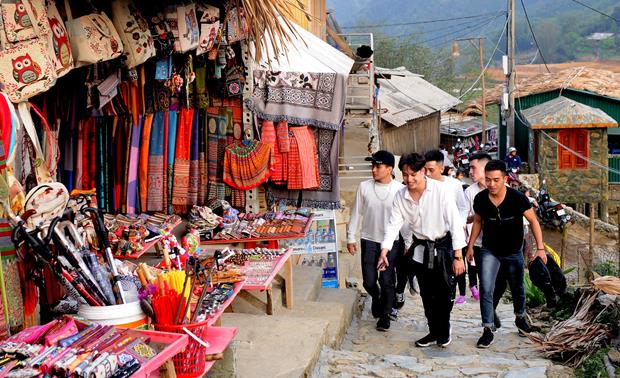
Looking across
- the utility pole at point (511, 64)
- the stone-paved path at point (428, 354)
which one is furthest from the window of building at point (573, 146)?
the stone-paved path at point (428, 354)

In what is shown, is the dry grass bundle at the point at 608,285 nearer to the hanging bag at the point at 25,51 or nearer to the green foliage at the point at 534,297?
the green foliage at the point at 534,297

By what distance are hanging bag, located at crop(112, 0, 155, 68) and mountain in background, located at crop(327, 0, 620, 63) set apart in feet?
155

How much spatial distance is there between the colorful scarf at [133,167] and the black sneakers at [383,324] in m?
2.62

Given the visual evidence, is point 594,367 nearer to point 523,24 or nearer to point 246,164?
point 246,164

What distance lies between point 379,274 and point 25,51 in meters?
4.06

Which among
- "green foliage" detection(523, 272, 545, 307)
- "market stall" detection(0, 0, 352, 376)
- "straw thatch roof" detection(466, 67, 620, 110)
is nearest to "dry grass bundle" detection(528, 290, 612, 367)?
"green foliage" detection(523, 272, 545, 307)

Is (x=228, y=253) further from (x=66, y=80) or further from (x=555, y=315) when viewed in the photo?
(x=555, y=315)

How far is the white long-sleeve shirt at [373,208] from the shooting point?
24.6 feet

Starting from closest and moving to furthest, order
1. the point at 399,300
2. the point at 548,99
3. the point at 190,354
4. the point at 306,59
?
the point at 190,354 → the point at 399,300 → the point at 306,59 → the point at 548,99

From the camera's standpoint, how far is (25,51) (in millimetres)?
4367

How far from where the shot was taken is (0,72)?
163 inches

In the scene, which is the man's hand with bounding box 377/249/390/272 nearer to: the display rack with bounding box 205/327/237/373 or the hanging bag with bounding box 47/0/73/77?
the display rack with bounding box 205/327/237/373

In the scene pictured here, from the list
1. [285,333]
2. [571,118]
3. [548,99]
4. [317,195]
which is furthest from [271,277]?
[548,99]

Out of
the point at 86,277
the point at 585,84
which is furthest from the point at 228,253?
the point at 585,84
